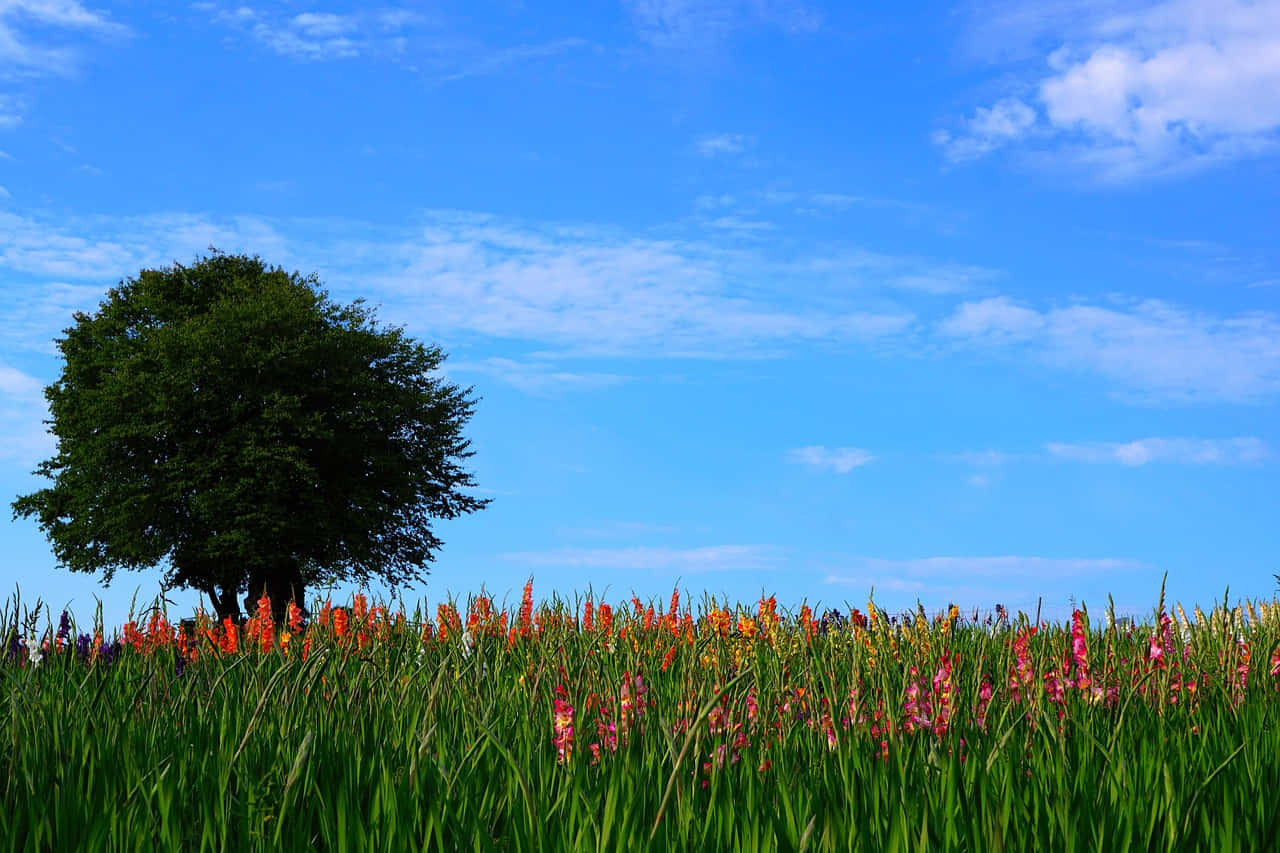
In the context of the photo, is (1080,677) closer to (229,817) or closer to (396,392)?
(229,817)

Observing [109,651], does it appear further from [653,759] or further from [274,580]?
[274,580]

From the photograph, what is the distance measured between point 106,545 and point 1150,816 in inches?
1625

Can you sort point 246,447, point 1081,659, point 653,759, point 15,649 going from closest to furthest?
1. point 653,759
2. point 1081,659
3. point 15,649
4. point 246,447

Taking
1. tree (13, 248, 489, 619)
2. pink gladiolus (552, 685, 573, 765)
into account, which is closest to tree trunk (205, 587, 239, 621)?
tree (13, 248, 489, 619)

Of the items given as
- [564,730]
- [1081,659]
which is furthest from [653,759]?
[1081,659]

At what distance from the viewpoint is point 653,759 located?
4.42 m

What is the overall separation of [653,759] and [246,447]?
33.8 metres

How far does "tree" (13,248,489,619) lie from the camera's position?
120 ft

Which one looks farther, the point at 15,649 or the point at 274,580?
the point at 274,580

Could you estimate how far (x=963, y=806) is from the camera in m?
3.87

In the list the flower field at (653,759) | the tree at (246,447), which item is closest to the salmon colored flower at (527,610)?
the flower field at (653,759)

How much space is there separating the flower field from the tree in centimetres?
2938

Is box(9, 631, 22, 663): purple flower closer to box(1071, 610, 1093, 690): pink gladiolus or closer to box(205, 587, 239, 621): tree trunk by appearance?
box(1071, 610, 1093, 690): pink gladiolus

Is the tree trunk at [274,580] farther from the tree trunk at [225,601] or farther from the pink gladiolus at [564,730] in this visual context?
the pink gladiolus at [564,730]
